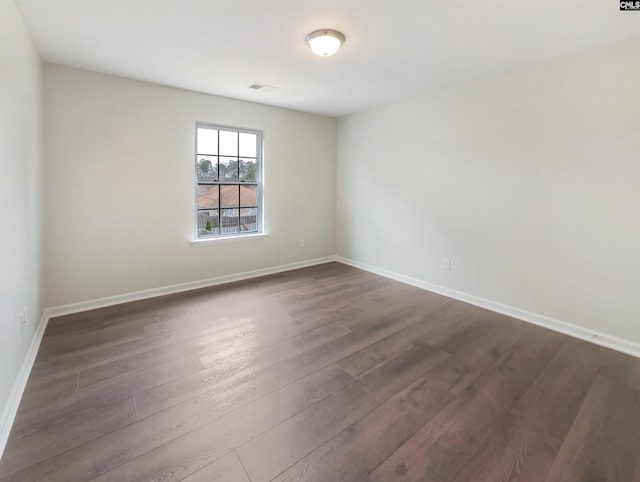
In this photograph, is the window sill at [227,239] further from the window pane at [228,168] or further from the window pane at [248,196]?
the window pane at [228,168]

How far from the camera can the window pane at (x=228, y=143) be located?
4.06 meters

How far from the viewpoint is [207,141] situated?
393 centimetres

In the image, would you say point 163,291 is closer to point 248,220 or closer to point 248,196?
point 248,220

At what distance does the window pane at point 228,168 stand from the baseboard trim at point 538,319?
2611 mm

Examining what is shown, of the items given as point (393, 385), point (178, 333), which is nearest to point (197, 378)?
point (178, 333)

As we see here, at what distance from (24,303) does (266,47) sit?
2649mm

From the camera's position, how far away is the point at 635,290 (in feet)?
8.04

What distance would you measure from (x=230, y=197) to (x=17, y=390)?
285 centimetres

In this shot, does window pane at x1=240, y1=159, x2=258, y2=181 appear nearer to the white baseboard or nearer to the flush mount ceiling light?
the white baseboard

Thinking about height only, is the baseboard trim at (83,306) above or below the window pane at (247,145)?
below

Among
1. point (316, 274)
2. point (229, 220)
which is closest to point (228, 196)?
point (229, 220)

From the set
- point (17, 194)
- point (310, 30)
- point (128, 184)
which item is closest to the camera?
point (17, 194)

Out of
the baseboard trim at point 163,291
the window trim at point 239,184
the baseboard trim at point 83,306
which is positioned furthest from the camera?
the window trim at point 239,184

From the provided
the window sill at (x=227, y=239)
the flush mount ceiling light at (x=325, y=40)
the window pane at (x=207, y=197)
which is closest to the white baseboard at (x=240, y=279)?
the window sill at (x=227, y=239)
